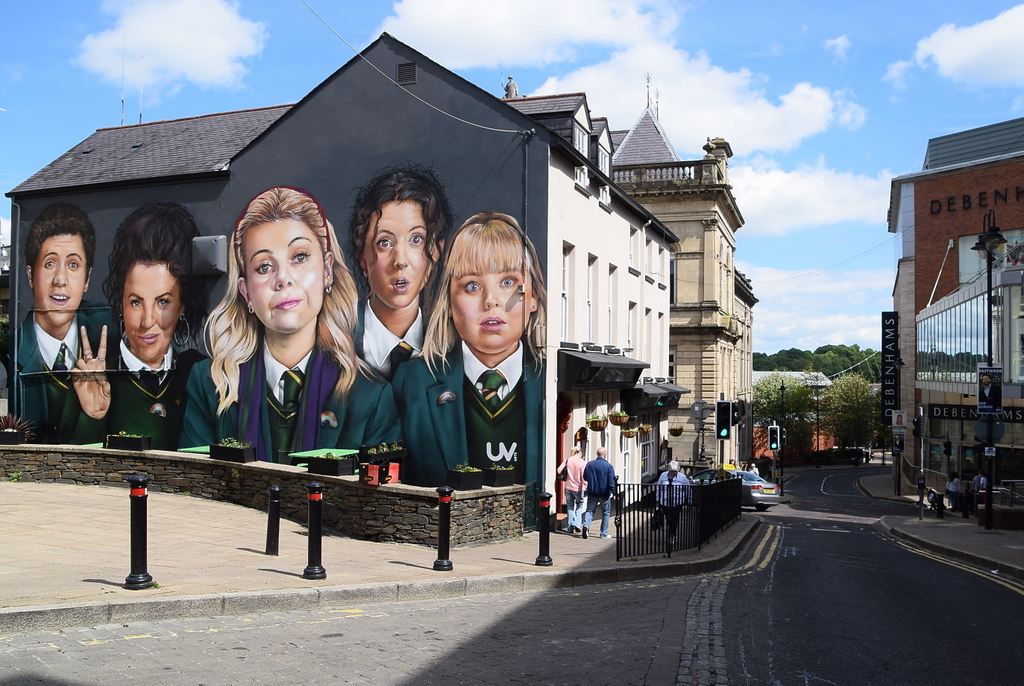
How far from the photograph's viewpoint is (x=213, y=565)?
10.3 metres

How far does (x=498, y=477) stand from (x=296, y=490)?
3.85 meters

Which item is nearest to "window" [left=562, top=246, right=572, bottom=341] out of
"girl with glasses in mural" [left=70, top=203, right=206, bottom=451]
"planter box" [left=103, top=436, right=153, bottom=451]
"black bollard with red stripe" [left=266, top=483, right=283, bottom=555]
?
"black bollard with red stripe" [left=266, top=483, right=283, bottom=555]

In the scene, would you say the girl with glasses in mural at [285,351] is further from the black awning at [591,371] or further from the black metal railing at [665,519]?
the black metal railing at [665,519]

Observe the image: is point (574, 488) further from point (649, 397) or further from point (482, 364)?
point (649, 397)

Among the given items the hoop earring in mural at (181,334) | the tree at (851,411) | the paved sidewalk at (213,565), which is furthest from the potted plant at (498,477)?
the tree at (851,411)

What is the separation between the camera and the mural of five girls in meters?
16.9

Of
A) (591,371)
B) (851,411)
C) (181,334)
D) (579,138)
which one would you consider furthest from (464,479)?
(851,411)

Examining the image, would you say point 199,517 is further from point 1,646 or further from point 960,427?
point 960,427

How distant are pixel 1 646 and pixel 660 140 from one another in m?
43.4

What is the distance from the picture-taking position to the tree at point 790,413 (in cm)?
8000

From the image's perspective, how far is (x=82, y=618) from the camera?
741 centimetres

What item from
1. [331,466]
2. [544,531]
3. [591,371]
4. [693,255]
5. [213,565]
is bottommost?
[213,565]

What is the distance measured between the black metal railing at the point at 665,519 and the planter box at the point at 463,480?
245 cm

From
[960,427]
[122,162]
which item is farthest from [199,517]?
[960,427]
